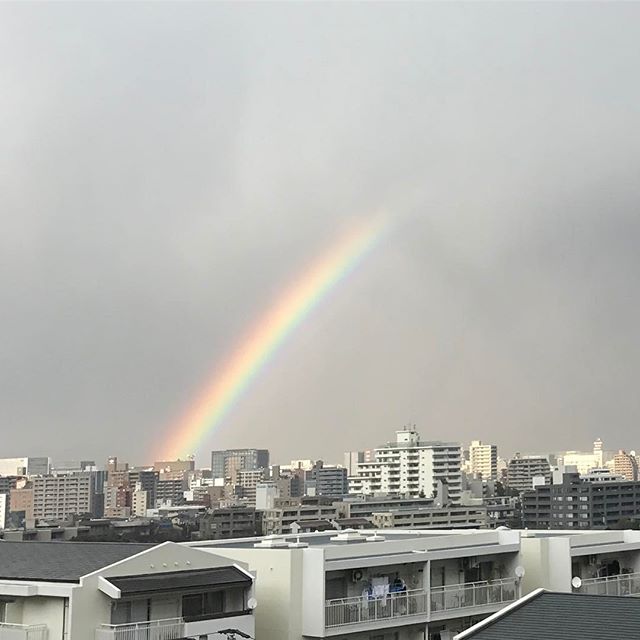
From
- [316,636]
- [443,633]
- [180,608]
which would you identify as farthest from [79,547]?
[443,633]

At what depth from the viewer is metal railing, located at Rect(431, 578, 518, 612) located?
85.8ft

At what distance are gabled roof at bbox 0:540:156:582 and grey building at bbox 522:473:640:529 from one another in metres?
127

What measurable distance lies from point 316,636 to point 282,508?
11922 cm

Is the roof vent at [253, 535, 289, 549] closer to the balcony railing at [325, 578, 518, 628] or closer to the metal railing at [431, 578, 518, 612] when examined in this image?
the balcony railing at [325, 578, 518, 628]

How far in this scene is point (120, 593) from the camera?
1911 centimetres

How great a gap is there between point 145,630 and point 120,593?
1.35 meters

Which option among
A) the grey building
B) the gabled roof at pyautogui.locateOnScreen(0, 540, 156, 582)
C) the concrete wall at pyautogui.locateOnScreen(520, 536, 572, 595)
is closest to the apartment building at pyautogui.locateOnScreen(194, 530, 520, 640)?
the concrete wall at pyautogui.locateOnScreen(520, 536, 572, 595)

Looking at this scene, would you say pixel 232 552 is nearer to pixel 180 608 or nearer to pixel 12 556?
pixel 180 608

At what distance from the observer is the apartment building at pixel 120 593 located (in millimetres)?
19203

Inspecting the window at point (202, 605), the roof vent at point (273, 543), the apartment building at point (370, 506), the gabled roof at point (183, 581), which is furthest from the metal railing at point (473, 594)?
the apartment building at point (370, 506)

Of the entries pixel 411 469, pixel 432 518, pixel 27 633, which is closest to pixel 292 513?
pixel 432 518

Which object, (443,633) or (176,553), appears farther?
(443,633)

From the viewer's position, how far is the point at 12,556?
2211cm

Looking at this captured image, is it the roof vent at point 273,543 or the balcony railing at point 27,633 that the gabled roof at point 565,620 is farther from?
the roof vent at point 273,543
